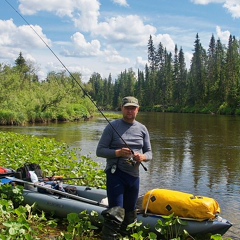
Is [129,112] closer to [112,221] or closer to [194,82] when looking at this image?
[112,221]

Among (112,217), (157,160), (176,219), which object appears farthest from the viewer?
(157,160)

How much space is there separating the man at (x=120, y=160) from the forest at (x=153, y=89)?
2591 centimetres

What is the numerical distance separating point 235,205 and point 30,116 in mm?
32270

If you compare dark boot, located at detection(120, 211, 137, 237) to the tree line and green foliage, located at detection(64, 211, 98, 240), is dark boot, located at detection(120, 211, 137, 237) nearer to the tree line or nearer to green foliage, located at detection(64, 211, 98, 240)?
green foliage, located at detection(64, 211, 98, 240)

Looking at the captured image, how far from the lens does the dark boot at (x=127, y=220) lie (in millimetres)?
5648

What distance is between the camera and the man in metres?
5.20

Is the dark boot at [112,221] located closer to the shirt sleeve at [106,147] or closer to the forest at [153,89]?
the shirt sleeve at [106,147]

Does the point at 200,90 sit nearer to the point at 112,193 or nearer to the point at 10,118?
the point at 10,118

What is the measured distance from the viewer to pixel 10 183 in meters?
7.77

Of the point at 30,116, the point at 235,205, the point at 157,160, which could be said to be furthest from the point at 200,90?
the point at 235,205

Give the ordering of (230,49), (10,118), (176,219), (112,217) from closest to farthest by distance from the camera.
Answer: (112,217) → (176,219) → (10,118) → (230,49)

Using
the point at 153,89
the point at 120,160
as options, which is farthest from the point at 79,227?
the point at 153,89

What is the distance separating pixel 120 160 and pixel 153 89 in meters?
92.1

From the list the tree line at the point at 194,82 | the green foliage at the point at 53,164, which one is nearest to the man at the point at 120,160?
the green foliage at the point at 53,164
